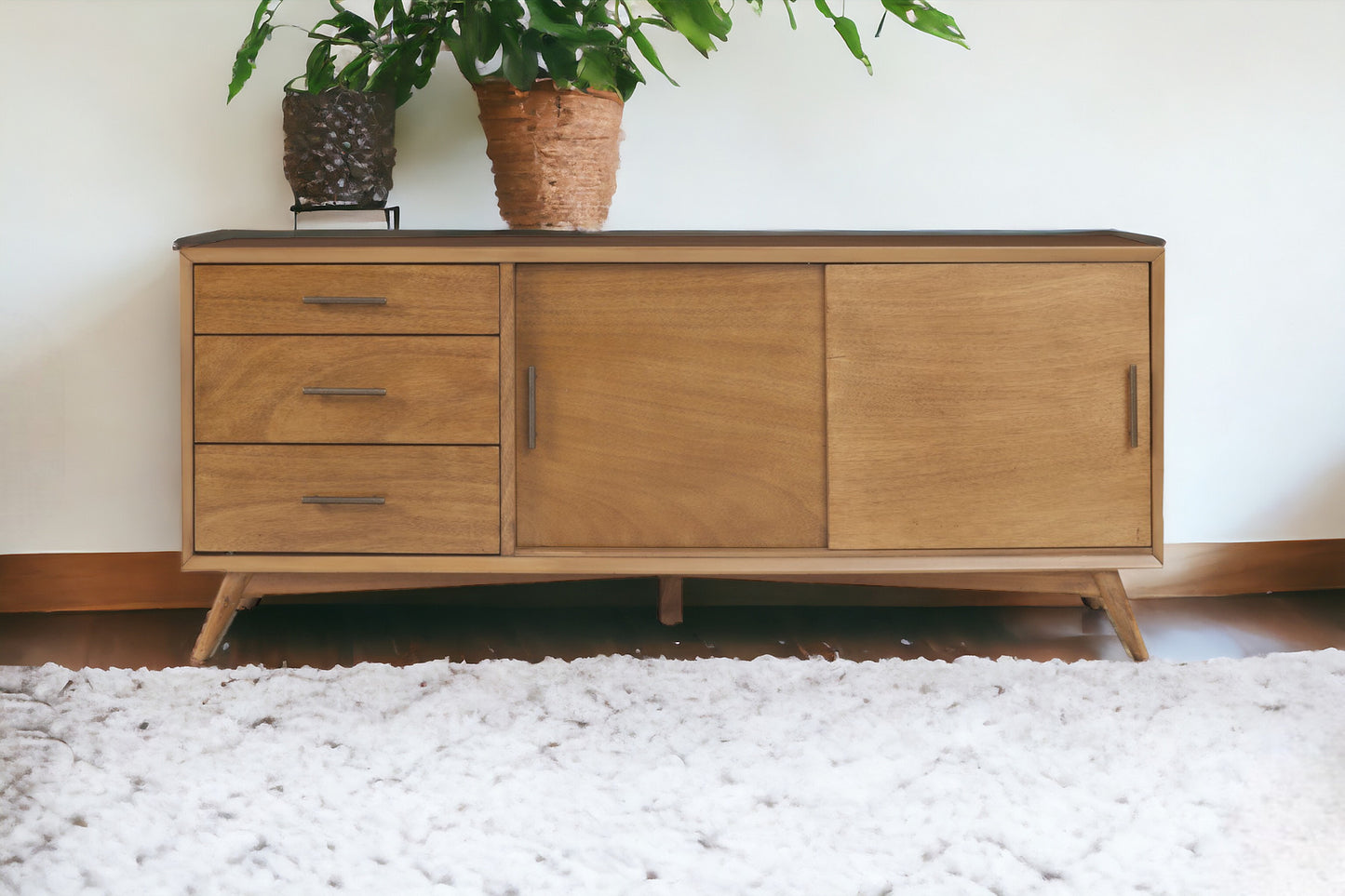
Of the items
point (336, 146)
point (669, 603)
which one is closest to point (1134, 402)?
point (669, 603)

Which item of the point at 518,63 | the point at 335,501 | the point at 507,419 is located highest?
the point at 518,63

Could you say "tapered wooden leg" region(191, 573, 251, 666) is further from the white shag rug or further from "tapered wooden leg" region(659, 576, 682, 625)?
"tapered wooden leg" region(659, 576, 682, 625)

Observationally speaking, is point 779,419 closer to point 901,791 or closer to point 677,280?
point 677,280

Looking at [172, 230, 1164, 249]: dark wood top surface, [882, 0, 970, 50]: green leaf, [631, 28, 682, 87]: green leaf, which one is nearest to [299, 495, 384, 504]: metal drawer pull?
[172, 230, 1164, 249]: dark wood top surface

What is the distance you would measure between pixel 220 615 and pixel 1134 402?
4.44 feet

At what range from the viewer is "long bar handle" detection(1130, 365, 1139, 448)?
1.36 m

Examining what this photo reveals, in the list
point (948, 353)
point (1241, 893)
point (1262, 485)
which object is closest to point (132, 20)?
point (948, 353)

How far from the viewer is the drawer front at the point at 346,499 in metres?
1.37

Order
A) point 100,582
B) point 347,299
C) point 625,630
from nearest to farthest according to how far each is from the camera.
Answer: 1. point 347,299
2. point 625,630
3. point 100,582

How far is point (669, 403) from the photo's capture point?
4.52 feet

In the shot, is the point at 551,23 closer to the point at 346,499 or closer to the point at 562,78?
the point at 562,78

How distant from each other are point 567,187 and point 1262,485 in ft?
4.53

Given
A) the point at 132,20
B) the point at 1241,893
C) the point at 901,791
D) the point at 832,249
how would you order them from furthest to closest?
the point at 132,20, the point at 832,249, the point at 901,791, the point at 1241,893

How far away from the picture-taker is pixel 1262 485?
71.0 inches
